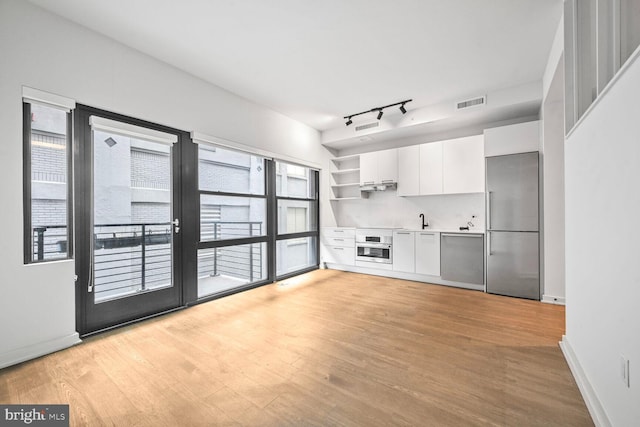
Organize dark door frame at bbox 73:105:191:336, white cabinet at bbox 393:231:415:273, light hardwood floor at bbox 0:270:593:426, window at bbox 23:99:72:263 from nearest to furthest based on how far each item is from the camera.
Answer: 1. light hardwood floor at bbox 0:270:593:426
2. window at bbox 23:99:72:263
3. dark door frame at bbox 73:105:191:336
4. white cabinet at bbox 393:231:415:273

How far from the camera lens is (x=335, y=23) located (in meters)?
2.52

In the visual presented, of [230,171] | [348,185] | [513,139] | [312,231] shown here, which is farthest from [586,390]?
[348,185]

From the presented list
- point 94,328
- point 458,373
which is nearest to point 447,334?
point 458,373

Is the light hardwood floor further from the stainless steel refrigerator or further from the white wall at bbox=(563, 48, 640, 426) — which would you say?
the stainless steel refrigerator

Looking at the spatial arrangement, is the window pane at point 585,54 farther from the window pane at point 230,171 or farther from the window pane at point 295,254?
the window pane at point 295,254

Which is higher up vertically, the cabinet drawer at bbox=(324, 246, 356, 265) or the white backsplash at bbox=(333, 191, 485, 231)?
the white backsplash at bbox=(333, 191, 485, 231)

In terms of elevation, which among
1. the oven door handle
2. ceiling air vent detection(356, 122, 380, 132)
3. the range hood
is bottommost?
the oven door handle

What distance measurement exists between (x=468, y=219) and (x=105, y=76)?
5.36m

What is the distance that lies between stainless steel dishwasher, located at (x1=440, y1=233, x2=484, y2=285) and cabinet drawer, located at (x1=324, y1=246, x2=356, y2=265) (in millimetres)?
1693

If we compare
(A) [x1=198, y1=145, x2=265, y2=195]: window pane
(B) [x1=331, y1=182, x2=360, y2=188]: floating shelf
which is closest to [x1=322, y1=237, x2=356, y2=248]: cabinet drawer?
(B) [x1=331, y1=182, x2=360, y2=188]: floating shelf

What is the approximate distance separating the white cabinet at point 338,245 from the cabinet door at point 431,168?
159 cm

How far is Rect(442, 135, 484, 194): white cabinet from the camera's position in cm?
423

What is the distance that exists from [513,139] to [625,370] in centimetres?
341

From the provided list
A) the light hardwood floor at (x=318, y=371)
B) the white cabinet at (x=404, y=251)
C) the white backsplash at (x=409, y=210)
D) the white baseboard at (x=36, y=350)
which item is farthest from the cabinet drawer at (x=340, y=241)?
the white baseboard at (x=36, y=350)
